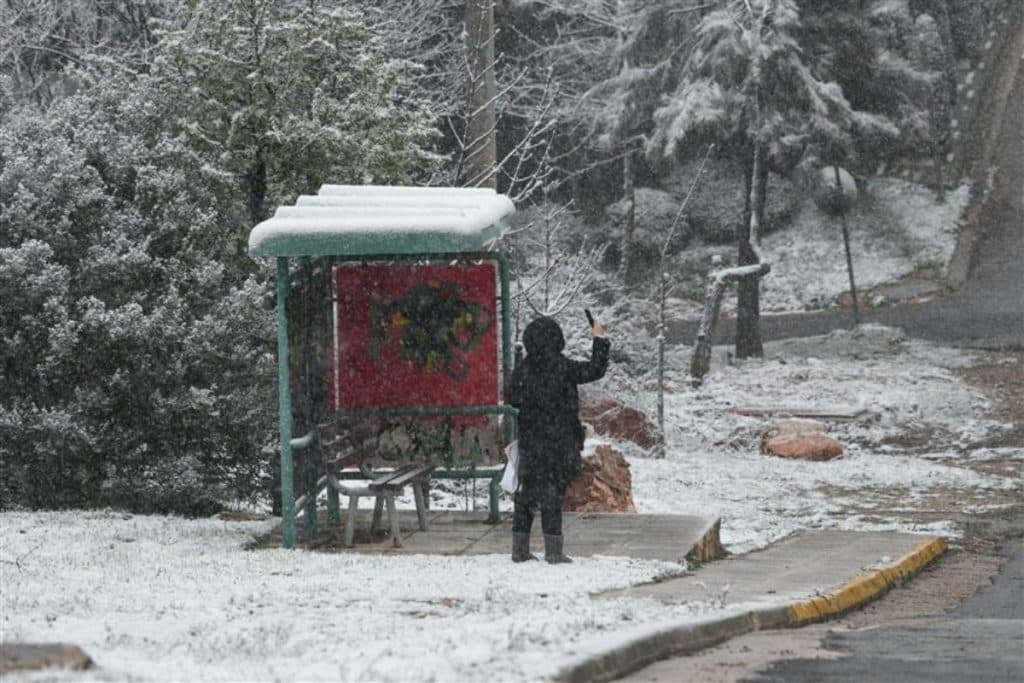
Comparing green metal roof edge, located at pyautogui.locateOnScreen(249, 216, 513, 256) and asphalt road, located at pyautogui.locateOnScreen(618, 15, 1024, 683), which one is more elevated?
green metal roof edge, located at pyautogui.locateOnScreen(249, 216, 513, 256)

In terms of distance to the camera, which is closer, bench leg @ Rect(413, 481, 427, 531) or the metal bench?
the metal bench

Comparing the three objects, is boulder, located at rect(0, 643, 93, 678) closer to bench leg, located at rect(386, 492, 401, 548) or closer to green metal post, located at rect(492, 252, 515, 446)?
bench leg, located at rect(386, 492, 401, 548)

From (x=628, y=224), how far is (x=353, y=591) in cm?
3142

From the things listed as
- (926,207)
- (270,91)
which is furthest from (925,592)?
(926,207)

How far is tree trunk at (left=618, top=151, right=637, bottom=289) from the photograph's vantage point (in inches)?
1549

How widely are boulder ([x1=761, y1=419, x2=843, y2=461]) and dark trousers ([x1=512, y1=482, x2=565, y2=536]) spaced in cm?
1155

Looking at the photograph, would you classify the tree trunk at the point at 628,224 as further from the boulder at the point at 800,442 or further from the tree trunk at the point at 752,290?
the boulder at the point at 800,442

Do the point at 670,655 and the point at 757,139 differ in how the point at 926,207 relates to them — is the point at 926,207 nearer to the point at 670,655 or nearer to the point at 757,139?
the point at 757,139

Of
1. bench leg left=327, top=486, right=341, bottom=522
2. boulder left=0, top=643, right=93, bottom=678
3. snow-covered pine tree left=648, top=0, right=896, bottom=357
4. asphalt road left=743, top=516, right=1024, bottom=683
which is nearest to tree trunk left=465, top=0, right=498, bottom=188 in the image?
bench leg left=327, top=486, right=341, bottom=522

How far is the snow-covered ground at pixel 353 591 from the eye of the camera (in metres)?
7.10

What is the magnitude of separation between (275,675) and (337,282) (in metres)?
6.43

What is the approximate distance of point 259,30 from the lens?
1480cm

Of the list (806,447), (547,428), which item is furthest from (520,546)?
(806,447)

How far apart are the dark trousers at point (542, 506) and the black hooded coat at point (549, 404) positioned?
0.03 meters
